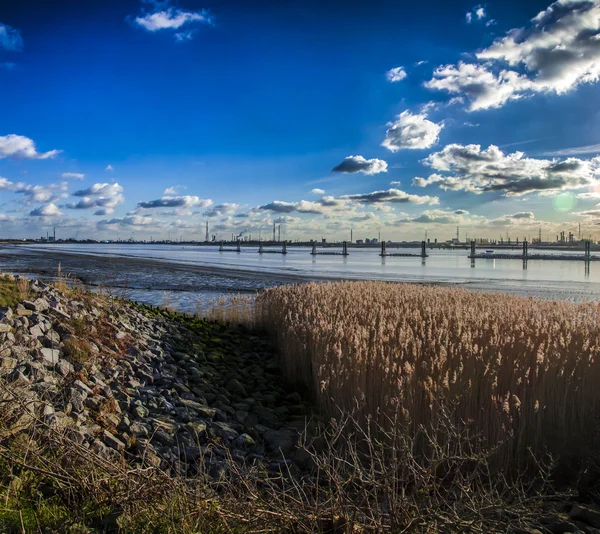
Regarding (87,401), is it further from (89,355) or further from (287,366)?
(287,366)

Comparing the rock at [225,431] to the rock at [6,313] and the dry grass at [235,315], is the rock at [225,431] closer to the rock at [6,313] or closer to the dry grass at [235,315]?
the rock at [6,313]

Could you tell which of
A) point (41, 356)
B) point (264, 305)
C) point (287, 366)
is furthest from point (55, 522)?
point (264, 305)

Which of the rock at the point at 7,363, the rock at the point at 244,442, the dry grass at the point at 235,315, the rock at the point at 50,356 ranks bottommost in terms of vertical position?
the rock at the point at 244,442

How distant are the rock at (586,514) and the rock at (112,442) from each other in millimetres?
5062

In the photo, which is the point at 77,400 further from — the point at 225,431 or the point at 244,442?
the point at 244,442

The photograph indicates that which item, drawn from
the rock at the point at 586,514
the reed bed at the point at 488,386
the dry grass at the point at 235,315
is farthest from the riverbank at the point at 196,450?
the dry grass at the point at 235,315

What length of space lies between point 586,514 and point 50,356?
7.60m

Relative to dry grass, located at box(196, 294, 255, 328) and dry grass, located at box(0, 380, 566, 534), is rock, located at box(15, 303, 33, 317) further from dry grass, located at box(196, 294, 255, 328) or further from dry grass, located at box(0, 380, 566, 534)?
dry grass, located at box(196, 294, 255, 328)

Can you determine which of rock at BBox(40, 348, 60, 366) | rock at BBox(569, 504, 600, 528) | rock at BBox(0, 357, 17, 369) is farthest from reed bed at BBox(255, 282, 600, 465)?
rock at BBox(0, 357, 17, 369)

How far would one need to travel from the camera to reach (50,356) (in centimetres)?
702

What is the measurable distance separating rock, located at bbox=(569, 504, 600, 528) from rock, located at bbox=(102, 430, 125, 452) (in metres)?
5.06

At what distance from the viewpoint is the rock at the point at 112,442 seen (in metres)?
5.25

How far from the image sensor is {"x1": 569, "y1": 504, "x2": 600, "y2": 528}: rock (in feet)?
13.9

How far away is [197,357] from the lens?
1045cm
